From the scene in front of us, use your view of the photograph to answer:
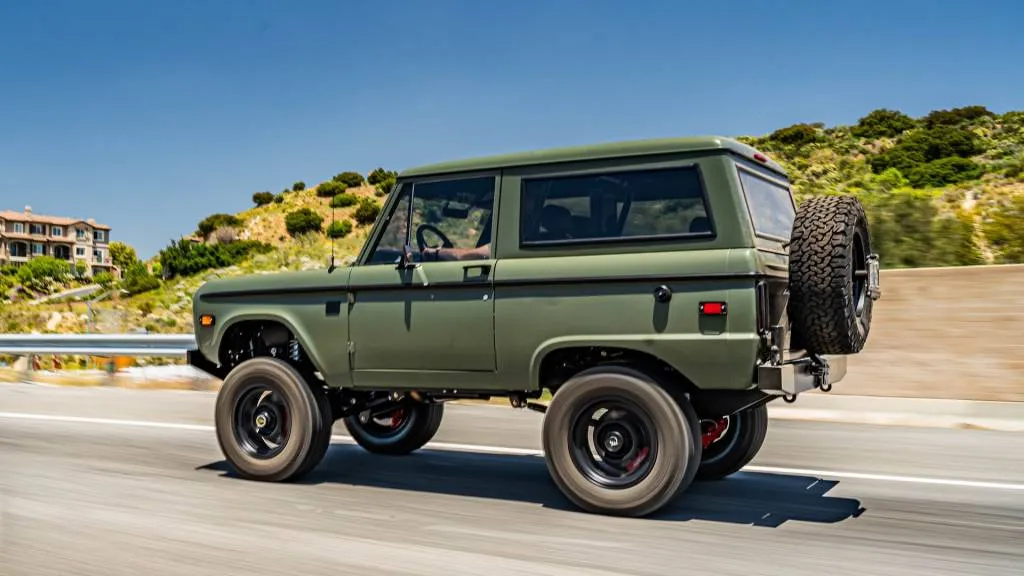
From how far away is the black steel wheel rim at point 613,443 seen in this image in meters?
5.61

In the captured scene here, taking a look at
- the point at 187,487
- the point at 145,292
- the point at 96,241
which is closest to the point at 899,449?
the point at 187,487

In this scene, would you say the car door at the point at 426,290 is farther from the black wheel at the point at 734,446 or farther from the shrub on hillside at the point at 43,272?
the shrub on hillside at the point at 43,272

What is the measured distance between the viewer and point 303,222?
69375 mm

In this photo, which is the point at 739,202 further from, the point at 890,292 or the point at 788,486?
the point at 890,292

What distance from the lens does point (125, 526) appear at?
553 centimetres

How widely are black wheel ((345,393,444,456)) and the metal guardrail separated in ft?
19.0

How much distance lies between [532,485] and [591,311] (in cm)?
163

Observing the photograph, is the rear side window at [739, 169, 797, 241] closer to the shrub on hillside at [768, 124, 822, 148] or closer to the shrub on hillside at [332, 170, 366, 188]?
the shrub on hillside at [768, 124, 822, 148]

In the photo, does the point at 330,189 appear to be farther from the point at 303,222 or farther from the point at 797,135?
the point at 797,135

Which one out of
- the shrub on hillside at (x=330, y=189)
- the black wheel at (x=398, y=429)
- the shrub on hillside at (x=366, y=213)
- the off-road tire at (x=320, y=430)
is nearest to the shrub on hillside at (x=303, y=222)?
the shrub on hillside at (x=366, y=213)

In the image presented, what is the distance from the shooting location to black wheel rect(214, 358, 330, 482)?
6.69 m

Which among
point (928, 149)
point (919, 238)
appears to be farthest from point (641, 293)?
point (928, 149)

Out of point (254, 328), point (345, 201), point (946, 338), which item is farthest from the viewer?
point (345, 201)

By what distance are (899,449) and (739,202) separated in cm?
375
